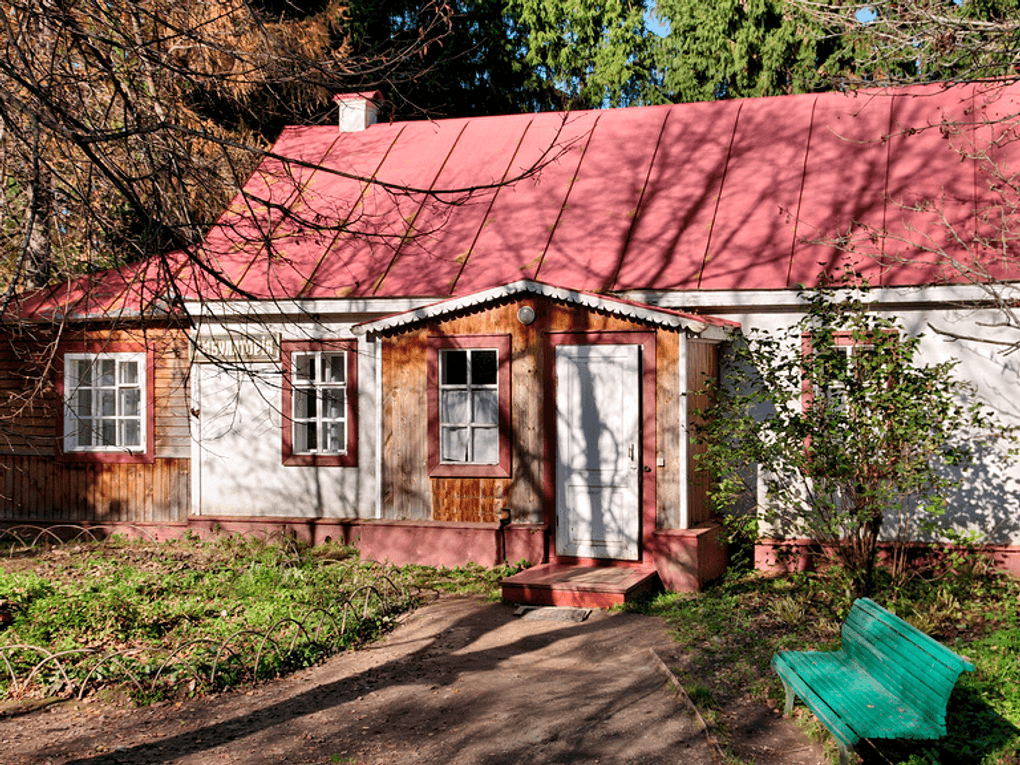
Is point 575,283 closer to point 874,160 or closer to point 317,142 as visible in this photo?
point 874,160

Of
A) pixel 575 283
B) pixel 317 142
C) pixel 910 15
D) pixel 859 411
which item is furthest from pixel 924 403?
pixel 317 142

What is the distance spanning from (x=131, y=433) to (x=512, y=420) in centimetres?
628

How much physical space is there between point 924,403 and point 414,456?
5.66 metres

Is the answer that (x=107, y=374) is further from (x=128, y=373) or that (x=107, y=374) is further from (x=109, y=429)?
(x=109, y=429)

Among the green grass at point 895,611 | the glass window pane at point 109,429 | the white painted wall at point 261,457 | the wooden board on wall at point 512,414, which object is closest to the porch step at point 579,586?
the green grass at point 895,611

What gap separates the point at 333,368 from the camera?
13.0 metres

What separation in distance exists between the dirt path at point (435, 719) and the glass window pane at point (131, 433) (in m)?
7.14

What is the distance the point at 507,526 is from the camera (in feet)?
36.3

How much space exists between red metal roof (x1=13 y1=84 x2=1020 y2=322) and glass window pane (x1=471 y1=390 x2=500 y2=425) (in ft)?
4.72

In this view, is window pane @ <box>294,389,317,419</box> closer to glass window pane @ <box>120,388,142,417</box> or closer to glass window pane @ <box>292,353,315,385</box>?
glass window pane @ <box>292,353,315,385</box>

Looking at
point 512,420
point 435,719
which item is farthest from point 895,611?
point 512,420

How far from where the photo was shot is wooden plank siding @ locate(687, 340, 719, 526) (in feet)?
33.9

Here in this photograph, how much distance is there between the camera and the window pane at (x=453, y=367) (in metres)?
11.5

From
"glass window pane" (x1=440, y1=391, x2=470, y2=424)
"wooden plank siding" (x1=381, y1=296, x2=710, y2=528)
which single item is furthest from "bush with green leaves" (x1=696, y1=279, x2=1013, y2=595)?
"glass window pane" (x1=440, y1=391, x2=470, y2=424)
